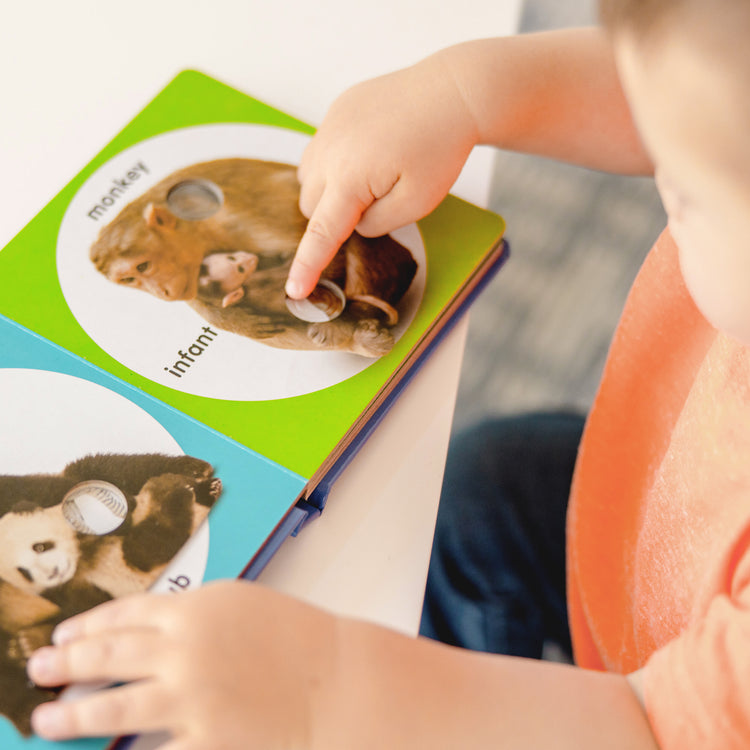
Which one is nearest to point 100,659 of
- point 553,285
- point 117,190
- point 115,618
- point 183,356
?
point 115,618

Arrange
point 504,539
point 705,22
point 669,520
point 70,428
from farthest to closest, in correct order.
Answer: point 504,539, point 669,520, point 70,428, point 705,22

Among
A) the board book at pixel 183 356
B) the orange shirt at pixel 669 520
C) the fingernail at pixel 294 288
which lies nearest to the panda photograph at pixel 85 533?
the board book at pixel 183 356

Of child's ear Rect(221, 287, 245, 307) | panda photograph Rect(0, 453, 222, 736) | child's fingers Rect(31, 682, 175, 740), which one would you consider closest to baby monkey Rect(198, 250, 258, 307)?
child's ear Rect(221, 287, 245, 307)

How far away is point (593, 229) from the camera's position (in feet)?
3.76

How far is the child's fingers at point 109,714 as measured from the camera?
0.32 meters

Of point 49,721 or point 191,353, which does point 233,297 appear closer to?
point 191,353

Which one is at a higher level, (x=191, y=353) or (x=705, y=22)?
(x=705, y=22)

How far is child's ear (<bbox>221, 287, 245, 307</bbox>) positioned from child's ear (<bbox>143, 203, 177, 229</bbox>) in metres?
0.06

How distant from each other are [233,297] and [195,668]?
196 mm

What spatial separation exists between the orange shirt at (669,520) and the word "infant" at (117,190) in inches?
13.3

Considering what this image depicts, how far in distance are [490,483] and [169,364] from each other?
29cm

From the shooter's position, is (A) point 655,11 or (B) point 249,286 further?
(B) point 249,286

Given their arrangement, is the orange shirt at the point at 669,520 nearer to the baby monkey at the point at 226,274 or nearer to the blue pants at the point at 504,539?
the blue pants at the point at 504,539

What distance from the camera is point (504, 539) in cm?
61
